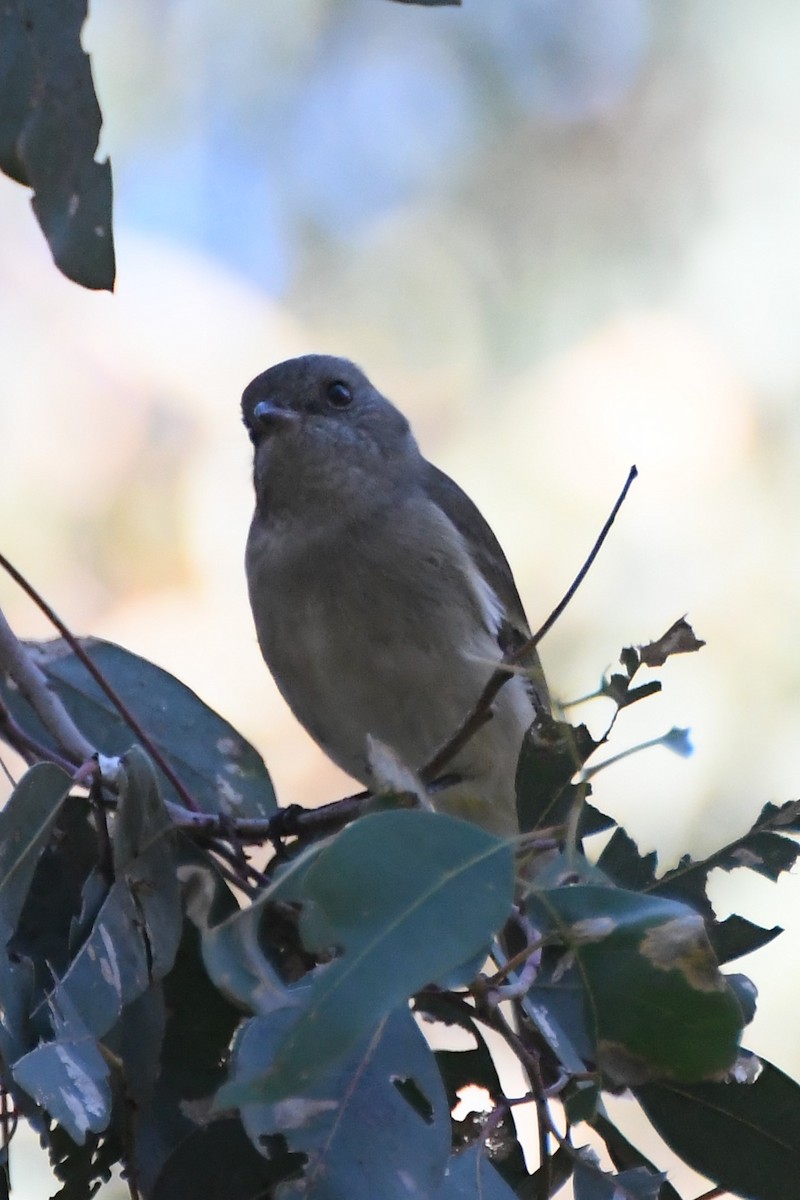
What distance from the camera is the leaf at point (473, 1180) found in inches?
62.6

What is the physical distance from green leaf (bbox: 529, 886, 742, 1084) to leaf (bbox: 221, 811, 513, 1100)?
14 cm

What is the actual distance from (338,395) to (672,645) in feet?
7.00

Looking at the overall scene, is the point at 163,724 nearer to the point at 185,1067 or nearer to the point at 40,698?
the point at 40,698

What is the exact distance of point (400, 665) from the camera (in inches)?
113

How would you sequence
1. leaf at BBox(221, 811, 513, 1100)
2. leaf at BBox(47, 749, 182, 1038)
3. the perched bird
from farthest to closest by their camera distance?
the perched bird < leaf at BBox(47, 749, 182, 1038) < leaf at BBox(221, 811, 513, 1100)

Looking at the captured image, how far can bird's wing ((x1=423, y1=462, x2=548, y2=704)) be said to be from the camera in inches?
129

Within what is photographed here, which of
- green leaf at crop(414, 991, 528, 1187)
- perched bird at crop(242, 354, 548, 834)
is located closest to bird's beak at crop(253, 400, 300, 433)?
perched bird at crop(242, 354, 548, 834)

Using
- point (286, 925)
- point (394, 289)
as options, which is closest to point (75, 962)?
point (286, 925)

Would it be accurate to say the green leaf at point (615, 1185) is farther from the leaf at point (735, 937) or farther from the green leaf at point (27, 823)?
the green leaf at point (27, 823)

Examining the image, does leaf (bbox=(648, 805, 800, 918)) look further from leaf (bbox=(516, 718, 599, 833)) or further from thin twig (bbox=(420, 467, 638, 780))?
thin twig (bbox=(420, 467, 638, 780))

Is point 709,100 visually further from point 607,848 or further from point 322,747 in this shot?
point 607,848

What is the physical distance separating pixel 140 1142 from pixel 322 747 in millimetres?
1488

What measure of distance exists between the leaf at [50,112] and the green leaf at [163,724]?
0.79 metres

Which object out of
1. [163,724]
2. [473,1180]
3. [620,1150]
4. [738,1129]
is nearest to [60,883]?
[163,724]
